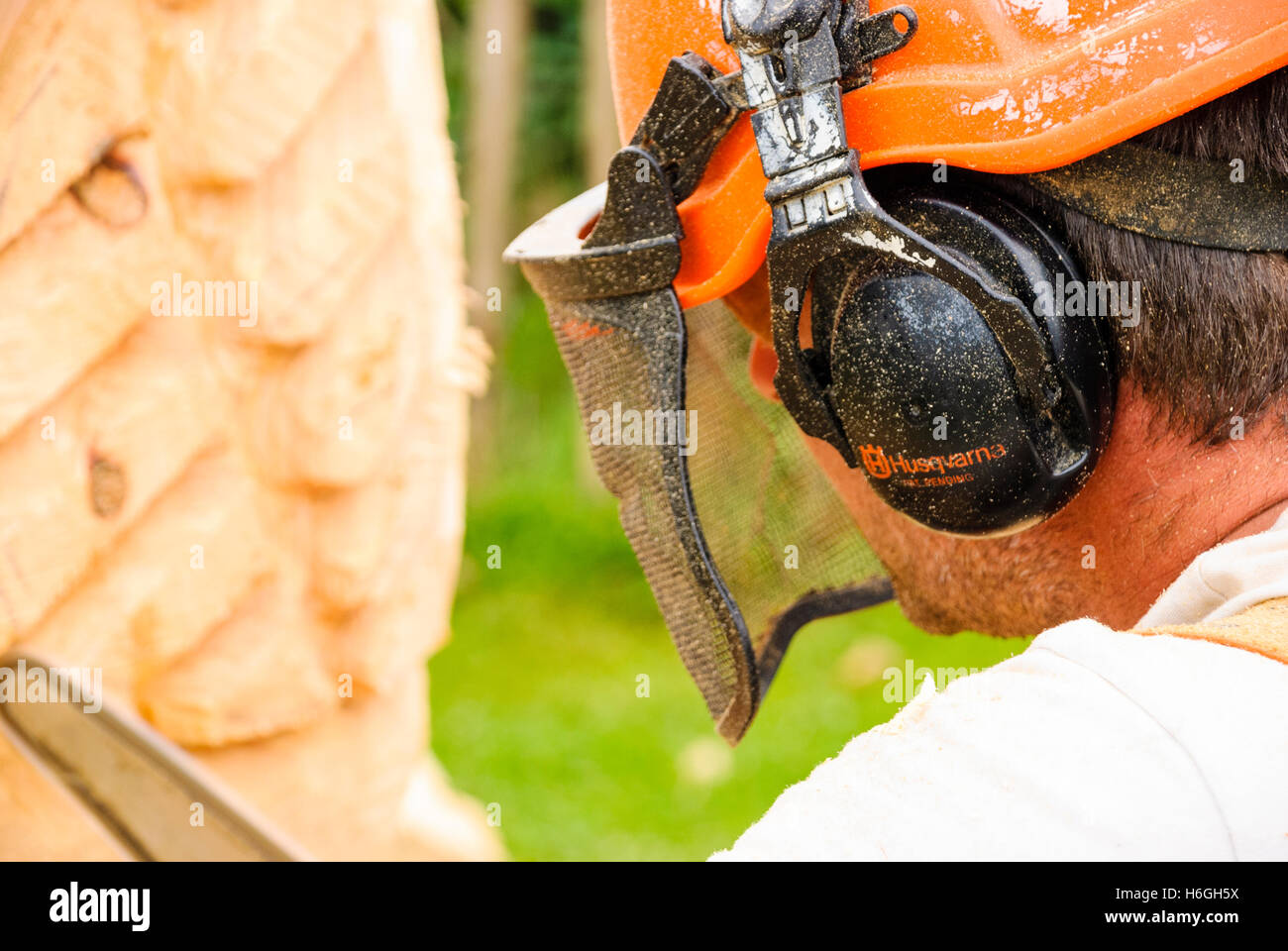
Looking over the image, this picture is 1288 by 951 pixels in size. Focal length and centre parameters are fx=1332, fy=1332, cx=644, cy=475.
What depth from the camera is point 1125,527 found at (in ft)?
4.09

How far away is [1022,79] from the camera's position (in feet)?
3.61

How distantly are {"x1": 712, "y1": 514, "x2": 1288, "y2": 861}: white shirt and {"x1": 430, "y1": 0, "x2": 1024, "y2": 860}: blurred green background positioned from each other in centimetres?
237

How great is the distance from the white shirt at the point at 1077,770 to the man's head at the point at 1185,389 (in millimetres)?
191

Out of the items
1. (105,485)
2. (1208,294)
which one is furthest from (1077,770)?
(105,485)

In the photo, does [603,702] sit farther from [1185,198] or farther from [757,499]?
[1185,198]

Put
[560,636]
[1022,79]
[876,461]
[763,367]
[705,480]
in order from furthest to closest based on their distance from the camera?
[560,636], [705,480], [763,367], [876,461], [1022,79]

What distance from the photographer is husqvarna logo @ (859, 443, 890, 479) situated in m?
1.21

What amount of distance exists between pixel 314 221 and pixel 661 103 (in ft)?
1.98

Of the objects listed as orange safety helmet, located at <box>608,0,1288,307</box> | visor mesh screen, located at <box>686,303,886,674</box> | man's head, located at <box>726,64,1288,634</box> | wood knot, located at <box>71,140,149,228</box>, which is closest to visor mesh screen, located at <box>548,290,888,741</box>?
visor mesh screen, located at <box>686,303,886,674</box>

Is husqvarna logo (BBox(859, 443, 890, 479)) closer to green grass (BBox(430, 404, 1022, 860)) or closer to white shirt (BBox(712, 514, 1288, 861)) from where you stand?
white shirt (BBox(712, 514, 1288, 861))

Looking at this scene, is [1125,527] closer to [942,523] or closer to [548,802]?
[942,523]

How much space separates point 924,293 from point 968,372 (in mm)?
77

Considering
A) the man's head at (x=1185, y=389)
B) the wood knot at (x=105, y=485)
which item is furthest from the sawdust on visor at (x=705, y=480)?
the wood knot at (x=105, y=485)
